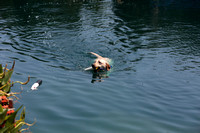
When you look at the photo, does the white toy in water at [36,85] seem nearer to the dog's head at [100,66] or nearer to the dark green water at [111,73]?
the dark green water at [111,73]

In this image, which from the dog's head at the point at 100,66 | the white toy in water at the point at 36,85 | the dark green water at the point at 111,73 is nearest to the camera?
the dark green water at the point at 111,73

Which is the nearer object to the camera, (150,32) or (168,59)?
(168,59)

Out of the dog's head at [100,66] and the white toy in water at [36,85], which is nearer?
the white toy in water at [36,85]

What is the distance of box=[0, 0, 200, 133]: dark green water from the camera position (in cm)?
634

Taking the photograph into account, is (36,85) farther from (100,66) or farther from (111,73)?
(111,73)

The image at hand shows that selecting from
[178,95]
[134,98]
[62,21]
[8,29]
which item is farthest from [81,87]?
[62,21]

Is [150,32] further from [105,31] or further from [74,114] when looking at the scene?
[74,114]

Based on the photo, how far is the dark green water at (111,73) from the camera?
6336 millimetres

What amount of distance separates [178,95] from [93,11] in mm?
20310

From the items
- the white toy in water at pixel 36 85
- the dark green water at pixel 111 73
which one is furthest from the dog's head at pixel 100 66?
the white toy in water at pixel 36 85

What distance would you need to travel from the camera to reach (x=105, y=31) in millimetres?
18547

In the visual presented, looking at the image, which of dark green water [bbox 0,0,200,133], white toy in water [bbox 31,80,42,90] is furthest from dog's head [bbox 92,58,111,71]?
white toy in water [bbox 31,80,42,90]

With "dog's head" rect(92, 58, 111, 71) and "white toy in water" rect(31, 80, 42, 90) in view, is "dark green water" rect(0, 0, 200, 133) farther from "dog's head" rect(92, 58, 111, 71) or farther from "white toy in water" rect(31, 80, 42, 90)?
"dog's head" rect(92, 58, 111, 71)

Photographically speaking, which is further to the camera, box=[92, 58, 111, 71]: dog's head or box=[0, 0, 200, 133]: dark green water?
box=[92, 58, 111, 71]: dog's head
